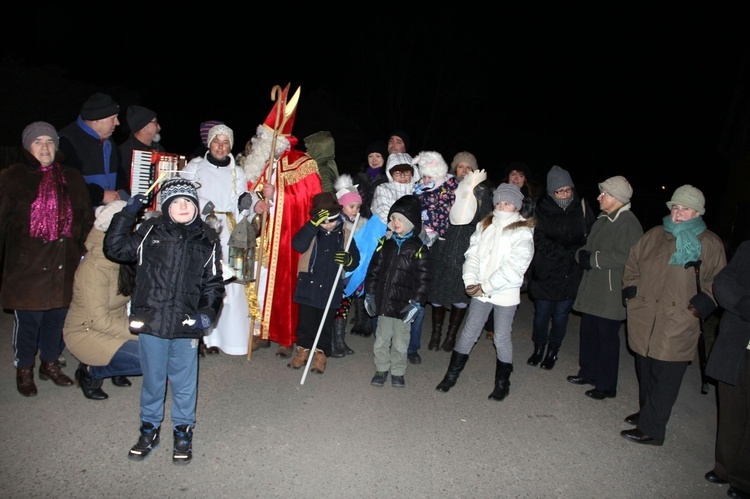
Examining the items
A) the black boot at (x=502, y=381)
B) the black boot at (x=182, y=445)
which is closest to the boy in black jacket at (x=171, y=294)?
the black boot at (x=182, y=445)

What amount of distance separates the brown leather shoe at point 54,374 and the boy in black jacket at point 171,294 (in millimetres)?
1379

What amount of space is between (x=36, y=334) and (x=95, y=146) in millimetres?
1774

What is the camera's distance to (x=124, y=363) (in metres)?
4.41

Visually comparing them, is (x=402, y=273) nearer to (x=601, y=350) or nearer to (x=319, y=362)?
(x=319, y=362)

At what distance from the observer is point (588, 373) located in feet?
18.6

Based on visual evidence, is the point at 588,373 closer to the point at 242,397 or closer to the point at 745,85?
the point at 242,397

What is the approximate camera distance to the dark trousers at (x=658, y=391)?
14.4 ft

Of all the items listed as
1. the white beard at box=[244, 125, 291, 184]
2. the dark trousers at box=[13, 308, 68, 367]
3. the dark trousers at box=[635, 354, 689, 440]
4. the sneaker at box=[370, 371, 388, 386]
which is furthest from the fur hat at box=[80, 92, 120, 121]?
the dark trousers at box=[635, 354, 689, 440]

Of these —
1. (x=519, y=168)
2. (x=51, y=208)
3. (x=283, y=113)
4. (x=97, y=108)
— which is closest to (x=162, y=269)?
(x=51, y=208)

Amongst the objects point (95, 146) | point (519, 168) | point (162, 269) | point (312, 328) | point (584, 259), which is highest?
point (519, 168)

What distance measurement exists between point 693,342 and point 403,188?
3.15 m

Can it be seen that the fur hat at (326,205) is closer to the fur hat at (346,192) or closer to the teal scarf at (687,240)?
the fur hat at (346,192)

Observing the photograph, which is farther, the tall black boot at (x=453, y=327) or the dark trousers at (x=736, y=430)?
the tall black boot at (x=453, y=327)

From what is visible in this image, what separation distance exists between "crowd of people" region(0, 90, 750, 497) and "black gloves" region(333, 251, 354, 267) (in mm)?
12
